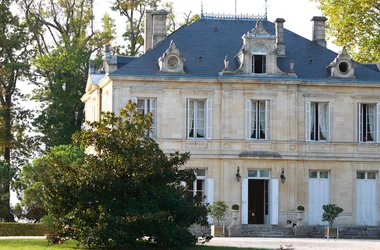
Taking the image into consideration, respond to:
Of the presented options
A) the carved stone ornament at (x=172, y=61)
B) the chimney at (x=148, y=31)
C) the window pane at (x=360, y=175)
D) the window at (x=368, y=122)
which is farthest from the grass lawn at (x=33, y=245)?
the chimney at (x=148, y=31)

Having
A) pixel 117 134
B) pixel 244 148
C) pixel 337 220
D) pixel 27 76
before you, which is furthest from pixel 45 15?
pixel 117 134

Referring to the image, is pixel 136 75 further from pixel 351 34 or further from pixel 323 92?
pixel 351 34

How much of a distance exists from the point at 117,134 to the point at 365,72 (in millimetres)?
16405

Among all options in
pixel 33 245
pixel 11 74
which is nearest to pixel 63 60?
pixel 11 74

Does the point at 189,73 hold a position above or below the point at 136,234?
above

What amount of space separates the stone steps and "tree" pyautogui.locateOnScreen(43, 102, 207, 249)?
31.5 feet

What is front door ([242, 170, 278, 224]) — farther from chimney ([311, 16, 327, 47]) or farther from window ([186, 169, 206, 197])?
chimney ([311, 16, 327, 47])

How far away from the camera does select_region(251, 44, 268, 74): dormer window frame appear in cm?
4178

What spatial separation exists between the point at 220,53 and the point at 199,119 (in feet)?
10.7

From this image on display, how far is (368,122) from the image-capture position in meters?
42.7

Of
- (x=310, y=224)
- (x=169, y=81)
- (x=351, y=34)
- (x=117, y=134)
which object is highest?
(x=351, y=34)

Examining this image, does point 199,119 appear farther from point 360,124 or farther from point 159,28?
point 360,124

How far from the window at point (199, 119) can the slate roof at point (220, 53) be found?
1192 millimetres

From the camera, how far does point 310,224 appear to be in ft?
137
